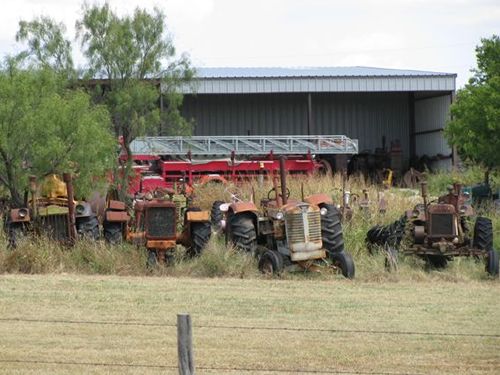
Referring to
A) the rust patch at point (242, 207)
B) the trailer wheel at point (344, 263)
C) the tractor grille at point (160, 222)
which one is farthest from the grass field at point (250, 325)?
the rust patch at point (242, 207)

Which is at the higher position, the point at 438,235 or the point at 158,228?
the point at 158,228

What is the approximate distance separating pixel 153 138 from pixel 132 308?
25107 mm

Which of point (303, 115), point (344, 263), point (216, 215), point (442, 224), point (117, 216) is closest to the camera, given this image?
point (344, 263)

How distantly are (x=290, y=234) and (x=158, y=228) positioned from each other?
7.59 feet

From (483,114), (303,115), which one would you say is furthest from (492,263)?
(303,115)

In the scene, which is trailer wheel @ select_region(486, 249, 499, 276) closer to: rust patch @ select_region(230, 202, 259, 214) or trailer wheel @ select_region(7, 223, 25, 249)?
rust patch @ select_region(230, 202, 259, 214)

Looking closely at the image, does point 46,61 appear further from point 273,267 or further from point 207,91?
point 273,267

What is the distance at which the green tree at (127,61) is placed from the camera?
36.8 meters

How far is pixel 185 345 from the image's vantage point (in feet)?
28.3

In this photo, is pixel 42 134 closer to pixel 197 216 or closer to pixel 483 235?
pixel 197 216

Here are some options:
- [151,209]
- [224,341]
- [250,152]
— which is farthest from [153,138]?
[224,341]

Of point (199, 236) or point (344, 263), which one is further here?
point (199, 236)

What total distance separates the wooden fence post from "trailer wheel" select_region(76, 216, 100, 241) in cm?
1235

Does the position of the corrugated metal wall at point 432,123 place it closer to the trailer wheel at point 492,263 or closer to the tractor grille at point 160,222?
the trailer wheel at point 492,263
